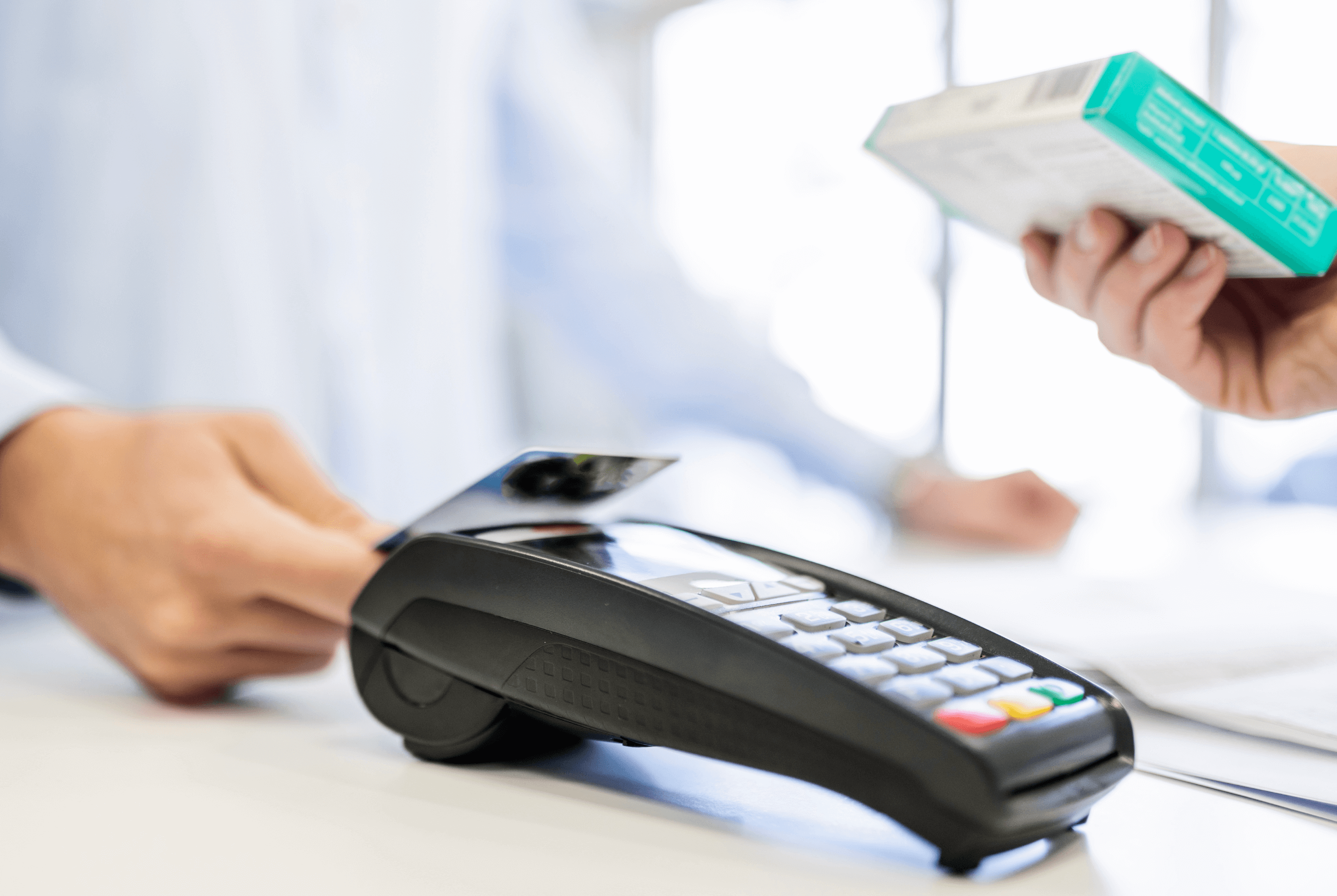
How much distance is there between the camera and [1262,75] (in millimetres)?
3318

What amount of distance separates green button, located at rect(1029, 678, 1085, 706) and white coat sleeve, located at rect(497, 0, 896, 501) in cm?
86

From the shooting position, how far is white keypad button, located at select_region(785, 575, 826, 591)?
0.33 m

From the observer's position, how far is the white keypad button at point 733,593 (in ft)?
0.95

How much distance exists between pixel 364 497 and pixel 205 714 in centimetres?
67

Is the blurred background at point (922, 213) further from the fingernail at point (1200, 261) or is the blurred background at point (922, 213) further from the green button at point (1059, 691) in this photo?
the green button at point (1059, 691)

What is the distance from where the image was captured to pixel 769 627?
269mm

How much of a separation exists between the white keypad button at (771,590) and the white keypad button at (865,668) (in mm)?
44

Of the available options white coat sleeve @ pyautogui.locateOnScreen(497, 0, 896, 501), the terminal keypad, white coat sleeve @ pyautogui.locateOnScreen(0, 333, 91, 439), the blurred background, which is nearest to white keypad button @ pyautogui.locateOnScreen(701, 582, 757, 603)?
the terminal keypad

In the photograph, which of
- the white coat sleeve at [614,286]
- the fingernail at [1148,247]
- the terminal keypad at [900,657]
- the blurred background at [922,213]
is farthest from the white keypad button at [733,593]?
the blurred background at [922,213]

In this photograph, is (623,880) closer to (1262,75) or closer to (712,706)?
(712,706)

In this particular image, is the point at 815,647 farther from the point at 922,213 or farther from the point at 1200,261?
the point at 922,213

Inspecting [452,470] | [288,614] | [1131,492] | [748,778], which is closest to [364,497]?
[452,470]

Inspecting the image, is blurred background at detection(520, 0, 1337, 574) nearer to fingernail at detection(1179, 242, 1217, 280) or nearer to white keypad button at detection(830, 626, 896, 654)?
fingernail at detection(1179, 242, 1217, 280)

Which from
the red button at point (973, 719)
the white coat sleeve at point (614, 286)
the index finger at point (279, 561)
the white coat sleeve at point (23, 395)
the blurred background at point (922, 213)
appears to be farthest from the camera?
the blurred background at point (922, 213)
